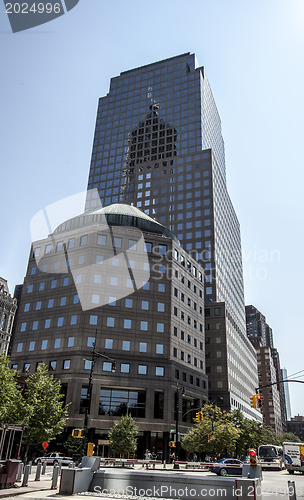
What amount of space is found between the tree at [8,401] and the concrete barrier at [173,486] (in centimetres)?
1521

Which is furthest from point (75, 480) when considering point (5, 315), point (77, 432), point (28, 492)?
point (5, 315)

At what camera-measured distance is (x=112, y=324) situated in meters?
64.9

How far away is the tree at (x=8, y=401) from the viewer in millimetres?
32306

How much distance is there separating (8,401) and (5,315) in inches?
3148

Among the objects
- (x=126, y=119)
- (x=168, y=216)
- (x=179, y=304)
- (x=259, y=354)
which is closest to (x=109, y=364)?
(x=179, y=304)

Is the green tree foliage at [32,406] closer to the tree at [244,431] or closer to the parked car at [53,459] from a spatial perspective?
the parked car at [53,459]

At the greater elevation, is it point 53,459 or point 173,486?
point 173,486

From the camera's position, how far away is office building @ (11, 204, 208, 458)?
6156 cm

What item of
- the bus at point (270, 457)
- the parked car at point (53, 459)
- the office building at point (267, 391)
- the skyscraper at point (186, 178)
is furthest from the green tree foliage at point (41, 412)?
the office building at point (267, 391)

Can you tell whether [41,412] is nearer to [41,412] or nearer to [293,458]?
[41,412]

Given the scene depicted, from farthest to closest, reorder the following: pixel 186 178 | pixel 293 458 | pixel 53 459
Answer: pixel 186 178 < pixel 293 458 < pixel 53 459

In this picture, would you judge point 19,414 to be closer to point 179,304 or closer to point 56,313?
point 56,313

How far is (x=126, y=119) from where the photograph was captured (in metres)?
147

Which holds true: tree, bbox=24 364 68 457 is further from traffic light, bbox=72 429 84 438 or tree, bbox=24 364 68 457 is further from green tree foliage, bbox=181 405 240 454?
green tree foliage, bbox=181 405 240 454
